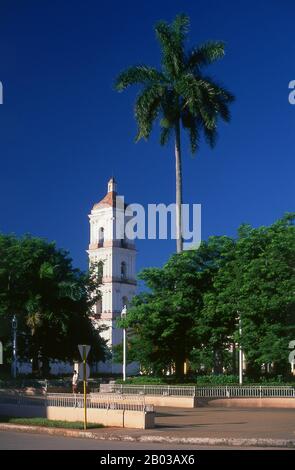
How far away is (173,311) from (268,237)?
6253 millimetres

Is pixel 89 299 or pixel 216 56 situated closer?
pixel 216 56

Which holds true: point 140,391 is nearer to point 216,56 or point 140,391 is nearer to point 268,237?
point 268,237

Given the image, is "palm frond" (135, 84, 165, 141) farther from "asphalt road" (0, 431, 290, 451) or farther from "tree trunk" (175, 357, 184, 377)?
"asphalt road" (0, 431, 290, 451)

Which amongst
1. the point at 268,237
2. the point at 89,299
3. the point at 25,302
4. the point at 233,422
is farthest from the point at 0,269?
the point at 233,422

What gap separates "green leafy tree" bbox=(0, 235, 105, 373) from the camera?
47.6 metres

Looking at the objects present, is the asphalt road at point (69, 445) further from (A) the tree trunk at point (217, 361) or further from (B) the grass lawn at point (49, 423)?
(A) the tree trunk at point (217, 361)

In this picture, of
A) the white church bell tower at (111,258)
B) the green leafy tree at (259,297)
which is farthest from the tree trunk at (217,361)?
the white church bell tower at (111,258)

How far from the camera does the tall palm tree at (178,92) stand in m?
42.1

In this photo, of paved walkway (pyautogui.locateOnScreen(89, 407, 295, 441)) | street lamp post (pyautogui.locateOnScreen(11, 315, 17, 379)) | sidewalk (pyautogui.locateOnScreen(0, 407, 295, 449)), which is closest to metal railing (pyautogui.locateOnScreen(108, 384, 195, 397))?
paved walkway (pyautogui.locateOnScreen(89, 407, 295, 441))

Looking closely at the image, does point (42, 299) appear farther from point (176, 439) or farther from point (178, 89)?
point (176, 439)

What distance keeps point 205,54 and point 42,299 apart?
62.0 feet

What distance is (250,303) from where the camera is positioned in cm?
3428

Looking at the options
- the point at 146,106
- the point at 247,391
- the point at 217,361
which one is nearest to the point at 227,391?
the point at 247,391

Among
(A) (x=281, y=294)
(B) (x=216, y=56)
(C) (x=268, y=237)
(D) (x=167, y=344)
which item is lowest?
(D) (x=167, y=344)
